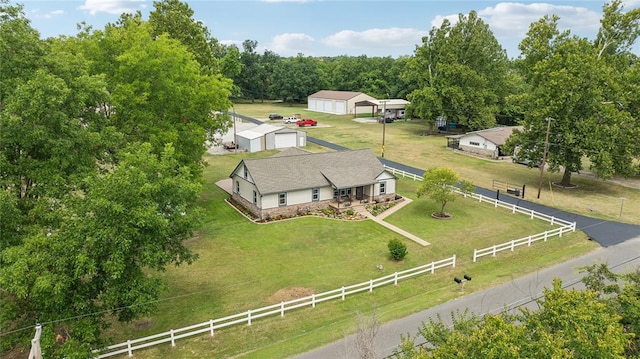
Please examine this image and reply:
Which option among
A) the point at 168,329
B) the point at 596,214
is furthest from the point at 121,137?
the point at 596,214

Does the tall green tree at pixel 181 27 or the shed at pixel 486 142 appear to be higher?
the tall green tree at pixel 181 27

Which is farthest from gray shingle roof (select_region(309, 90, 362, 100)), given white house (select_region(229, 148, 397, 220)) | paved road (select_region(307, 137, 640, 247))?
paved road (select_region(307, 137, 640, 247))

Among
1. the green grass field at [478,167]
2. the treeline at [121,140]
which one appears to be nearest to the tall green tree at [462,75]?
the green grass field at [478,167]

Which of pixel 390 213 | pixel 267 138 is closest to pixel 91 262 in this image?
pixel 390 213

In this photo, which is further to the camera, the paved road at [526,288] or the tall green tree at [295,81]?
the tall green tree at [295,81]

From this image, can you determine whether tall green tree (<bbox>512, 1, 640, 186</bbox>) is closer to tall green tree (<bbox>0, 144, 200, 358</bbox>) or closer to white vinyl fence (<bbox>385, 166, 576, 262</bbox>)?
white vinyl fence (<bbox>385, 166, 576, 262</bbox>)

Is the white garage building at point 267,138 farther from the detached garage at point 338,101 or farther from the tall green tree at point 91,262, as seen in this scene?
the tall green tree at point 91,262

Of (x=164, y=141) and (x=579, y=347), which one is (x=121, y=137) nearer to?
(x=164, y=141)
